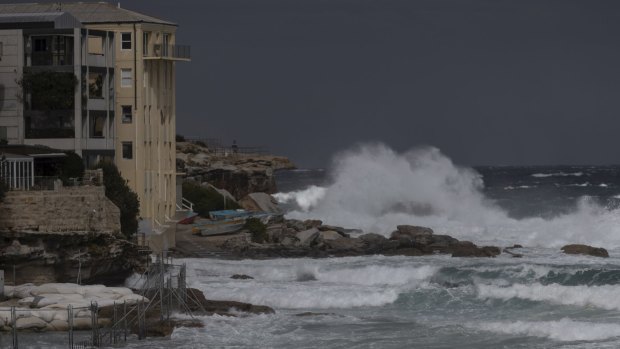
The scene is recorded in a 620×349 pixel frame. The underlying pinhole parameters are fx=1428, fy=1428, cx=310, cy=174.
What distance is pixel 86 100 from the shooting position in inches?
1897

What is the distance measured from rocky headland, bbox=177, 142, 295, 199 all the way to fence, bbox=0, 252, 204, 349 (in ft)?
101

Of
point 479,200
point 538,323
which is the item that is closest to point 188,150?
point 479,200

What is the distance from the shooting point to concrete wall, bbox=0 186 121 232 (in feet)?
131

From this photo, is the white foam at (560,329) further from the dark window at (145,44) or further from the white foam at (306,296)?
the dark window at (145,44)

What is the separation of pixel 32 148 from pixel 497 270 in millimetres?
15373

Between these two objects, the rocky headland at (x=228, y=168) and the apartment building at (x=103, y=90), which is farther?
the rocky headland at (x=228, y=168)

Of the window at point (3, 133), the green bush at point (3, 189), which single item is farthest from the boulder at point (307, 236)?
the green bush at point (3, 189)

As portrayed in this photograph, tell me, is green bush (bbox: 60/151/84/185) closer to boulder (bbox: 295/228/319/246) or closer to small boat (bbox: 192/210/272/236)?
small boat (bbox: 192/210/272/236)

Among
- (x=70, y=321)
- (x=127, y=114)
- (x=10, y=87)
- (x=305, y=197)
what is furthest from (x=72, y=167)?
(x=305, y=197)

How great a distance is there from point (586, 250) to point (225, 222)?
14.7 m

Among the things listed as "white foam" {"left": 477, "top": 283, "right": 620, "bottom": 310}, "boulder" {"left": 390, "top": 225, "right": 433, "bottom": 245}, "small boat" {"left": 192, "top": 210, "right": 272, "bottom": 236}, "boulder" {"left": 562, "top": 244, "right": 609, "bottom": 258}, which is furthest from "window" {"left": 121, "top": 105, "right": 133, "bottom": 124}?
"boulder" {"left": 562, "top": 244, "right": 609, "bottom": 258}

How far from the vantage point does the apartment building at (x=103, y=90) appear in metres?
47.5

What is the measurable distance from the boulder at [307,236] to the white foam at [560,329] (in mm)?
17361

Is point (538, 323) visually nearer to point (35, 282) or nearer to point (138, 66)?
point (35, 282)
